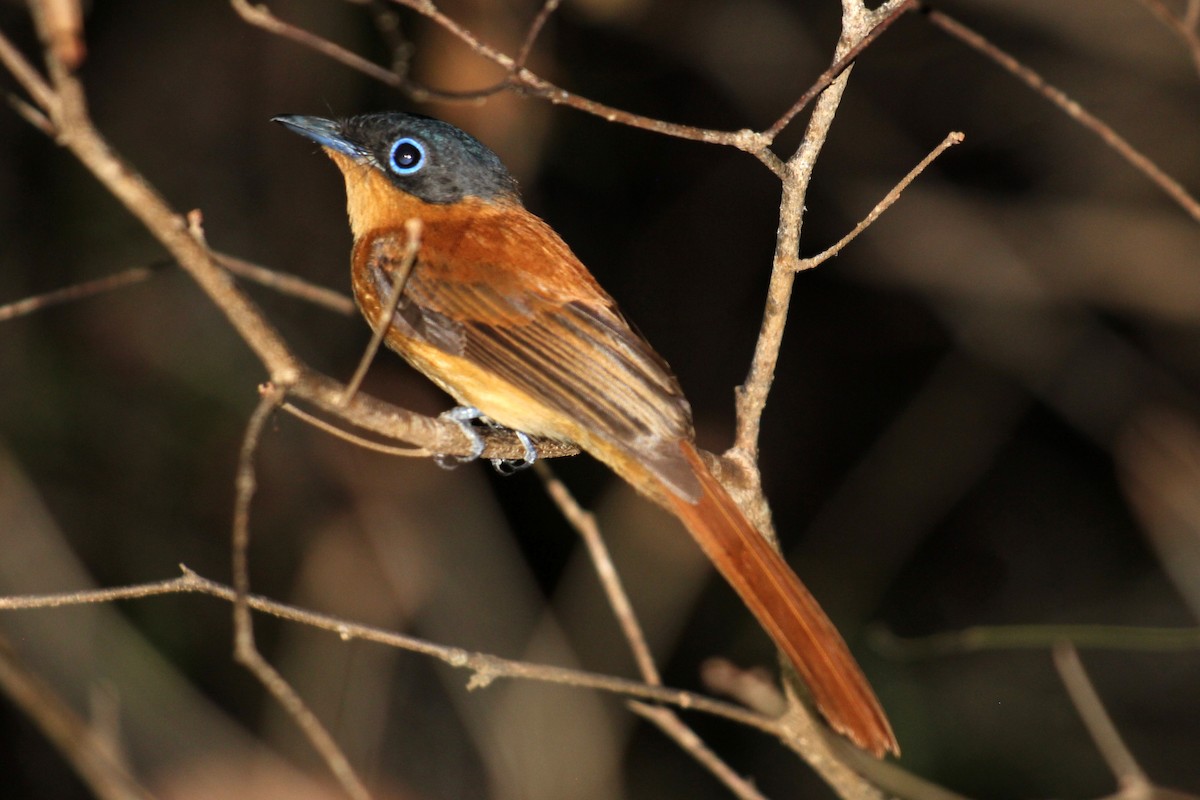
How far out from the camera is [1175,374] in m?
7.54

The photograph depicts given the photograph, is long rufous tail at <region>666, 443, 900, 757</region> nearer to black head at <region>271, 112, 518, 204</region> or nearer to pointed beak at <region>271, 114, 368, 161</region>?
black head at <region>271, 112, 518, 204</region>

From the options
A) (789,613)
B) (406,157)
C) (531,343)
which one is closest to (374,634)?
(789,613)

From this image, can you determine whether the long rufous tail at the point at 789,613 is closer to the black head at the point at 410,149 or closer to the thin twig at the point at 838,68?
the thin twig at the point at 838,68

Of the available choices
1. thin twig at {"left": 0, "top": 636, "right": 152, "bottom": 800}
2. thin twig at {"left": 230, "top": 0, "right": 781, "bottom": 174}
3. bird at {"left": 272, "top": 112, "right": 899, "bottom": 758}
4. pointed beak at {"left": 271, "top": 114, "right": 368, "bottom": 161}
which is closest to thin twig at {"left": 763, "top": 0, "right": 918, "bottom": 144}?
thin twig at {"left": 230, "top": 0, "right": 781, "bottom": 174}

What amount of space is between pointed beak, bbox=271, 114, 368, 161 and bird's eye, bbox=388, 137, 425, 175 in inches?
4.1

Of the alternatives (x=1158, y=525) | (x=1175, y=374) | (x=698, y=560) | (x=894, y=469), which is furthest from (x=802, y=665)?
(x=1175, y=374)

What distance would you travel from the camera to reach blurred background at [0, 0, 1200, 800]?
658 centimetres

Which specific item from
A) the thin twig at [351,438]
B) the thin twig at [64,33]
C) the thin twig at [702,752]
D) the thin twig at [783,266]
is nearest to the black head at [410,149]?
the thin twig at [351,438]

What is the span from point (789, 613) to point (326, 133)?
8.03ft

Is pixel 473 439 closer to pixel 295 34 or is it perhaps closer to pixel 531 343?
pixel 531 343

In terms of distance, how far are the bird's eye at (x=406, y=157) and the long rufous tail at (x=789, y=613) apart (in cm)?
172

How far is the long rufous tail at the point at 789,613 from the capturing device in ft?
10.2

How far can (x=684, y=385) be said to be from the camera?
816 centimetres

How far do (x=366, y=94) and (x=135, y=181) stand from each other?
19.4ft
